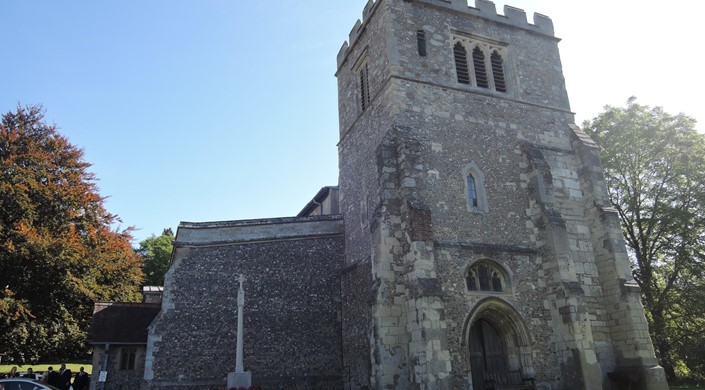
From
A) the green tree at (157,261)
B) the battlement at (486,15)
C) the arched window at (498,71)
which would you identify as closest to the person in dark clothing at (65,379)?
the battlement at (486,15)

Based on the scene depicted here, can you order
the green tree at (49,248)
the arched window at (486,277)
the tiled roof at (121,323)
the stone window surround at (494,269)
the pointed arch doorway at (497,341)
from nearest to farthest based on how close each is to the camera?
the pointed arch doorway at (497,341) < the stone window surround at (494,269) < the arched window at (486,277) < the tiled roof at (121,323) < the green tree at (49,248)

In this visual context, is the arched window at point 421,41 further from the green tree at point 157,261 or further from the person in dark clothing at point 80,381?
the green tree at point 157,261

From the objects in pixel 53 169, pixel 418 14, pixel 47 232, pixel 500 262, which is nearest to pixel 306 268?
pixel 500 262

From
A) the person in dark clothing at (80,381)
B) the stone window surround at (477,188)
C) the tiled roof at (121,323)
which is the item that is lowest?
the person in dark clothing at (80,381)

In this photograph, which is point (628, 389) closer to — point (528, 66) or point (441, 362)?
point (441, 362)

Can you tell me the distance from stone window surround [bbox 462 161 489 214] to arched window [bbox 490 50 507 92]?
12.5ft

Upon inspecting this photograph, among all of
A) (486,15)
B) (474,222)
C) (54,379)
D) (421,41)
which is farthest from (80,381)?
(486,15)

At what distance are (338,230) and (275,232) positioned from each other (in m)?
2.27

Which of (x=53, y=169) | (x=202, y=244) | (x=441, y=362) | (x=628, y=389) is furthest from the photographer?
(x=53, y=169)

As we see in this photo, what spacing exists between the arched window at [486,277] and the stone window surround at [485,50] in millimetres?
6405

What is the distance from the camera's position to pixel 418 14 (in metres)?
17.1

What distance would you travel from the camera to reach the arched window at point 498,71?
58.0 feet

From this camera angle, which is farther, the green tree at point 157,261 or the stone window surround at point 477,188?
the green tree at point 157,261

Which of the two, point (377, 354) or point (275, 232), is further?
point (275, 232)
